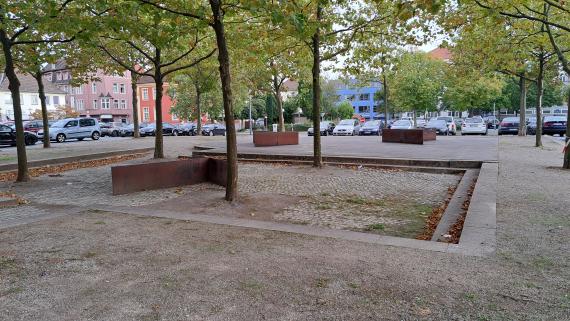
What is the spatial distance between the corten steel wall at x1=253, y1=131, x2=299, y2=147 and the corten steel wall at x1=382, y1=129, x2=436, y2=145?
5055 millimetres

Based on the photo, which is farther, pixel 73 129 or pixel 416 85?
pixel 416 85

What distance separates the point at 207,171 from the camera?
1125 cm

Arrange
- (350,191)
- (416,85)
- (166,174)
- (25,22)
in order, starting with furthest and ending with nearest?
(416,85) → (166,174) → (25,22) → (350,191)

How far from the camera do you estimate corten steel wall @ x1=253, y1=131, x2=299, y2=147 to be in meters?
21.3

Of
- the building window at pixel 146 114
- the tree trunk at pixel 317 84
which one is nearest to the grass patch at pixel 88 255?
the tree trunk at pixel 317 84

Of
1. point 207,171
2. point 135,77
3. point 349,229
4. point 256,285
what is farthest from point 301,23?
point 135,77

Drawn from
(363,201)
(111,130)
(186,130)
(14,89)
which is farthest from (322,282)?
(111,130)

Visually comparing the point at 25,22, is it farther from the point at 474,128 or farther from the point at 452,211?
the point at 474,128

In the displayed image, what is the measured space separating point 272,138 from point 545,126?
22375 millimetres

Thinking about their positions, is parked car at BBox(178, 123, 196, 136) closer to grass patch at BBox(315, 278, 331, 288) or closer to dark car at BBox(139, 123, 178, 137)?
dark car at BBox(139, 123, 178, 137)

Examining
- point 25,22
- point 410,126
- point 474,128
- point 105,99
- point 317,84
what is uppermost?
point 105,99

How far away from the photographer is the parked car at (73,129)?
31016 millimetres

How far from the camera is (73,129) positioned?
32375 millimetres

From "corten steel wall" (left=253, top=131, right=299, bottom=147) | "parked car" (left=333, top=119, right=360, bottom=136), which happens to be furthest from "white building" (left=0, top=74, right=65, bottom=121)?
"corten steel wall" (left=253, top=131, right=299, bottom=147)
